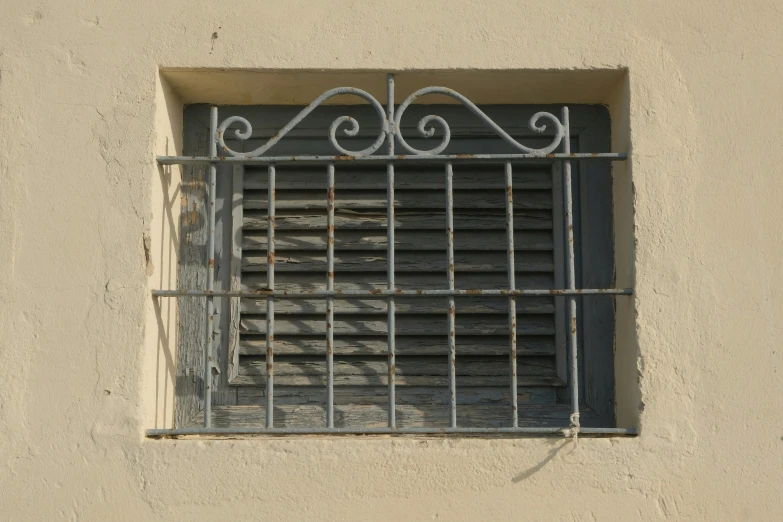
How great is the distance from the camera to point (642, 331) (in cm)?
256

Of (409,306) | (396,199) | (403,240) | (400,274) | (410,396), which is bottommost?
Result: (410,396)

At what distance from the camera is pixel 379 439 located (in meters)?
2.53

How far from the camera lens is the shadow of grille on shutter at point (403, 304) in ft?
9.21

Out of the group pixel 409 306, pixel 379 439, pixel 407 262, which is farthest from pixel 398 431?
pixel 407 262

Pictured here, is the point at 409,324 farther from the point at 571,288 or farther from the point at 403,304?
the point at 571,288

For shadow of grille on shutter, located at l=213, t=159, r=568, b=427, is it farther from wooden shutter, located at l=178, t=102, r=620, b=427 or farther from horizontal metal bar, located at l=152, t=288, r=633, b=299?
horizontal metal bar, located at l=152, t=288, r=633, b=299

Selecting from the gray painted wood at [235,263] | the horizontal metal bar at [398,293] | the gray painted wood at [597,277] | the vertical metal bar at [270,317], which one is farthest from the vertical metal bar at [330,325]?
the gray painted wood at [597,277]

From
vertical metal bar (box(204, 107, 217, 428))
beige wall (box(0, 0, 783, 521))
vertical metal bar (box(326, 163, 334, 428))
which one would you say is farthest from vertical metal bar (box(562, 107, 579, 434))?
vertical metal bar (box(204, 107, 217, 428))

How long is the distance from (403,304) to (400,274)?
100 millimetres

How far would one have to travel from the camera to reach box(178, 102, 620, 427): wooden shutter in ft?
9.22

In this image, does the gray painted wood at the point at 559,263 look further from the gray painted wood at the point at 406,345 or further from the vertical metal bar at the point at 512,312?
the vertical metal bar at the point at 512,312

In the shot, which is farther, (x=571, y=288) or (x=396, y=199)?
(x=396, y=199)

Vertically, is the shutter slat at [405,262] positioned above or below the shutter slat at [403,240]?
below

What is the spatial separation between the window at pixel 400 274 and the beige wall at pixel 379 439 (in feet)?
0.41
